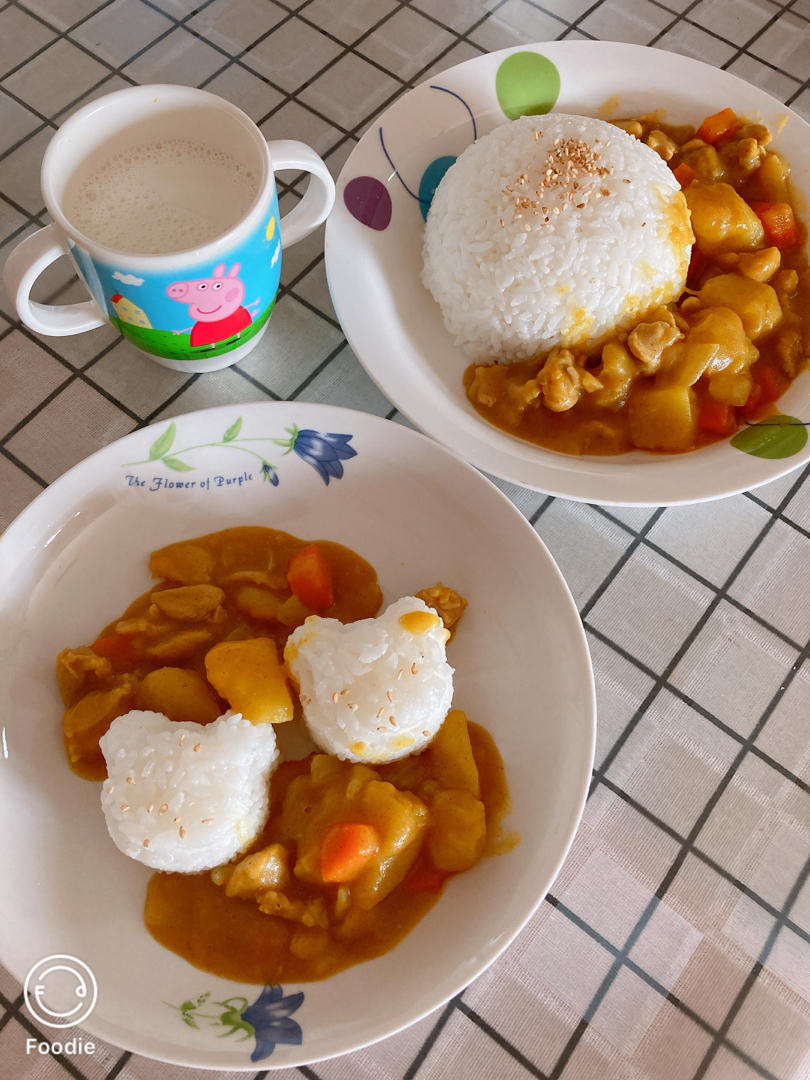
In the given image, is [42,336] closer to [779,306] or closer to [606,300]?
[606,300]

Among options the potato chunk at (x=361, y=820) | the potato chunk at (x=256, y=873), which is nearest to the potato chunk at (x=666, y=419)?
the potato chunk at (x=361, y=820)

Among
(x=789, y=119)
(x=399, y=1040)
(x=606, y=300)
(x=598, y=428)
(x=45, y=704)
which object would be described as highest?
(x=789, y=119)

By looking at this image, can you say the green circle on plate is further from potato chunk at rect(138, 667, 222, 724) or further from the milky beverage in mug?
potato chunk at rect(138, 667, 222, 724)

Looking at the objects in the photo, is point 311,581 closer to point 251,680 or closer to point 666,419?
point 251,680

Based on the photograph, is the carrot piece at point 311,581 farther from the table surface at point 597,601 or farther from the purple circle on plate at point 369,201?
the purple circle on plate at point 369,201

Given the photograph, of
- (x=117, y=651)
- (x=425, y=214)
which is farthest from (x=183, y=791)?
(x=425, y=214)

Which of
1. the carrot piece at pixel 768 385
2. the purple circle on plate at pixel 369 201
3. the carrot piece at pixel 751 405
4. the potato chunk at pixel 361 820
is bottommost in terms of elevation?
the potato chunk at pixel 361 820

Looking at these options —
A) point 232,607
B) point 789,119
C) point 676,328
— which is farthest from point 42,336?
point 789,119
